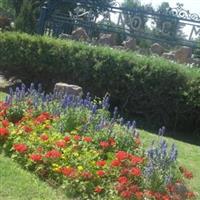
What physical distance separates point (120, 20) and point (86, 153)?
9123 mm

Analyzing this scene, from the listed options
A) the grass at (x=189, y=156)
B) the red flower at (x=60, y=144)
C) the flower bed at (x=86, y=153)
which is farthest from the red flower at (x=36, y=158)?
the grass at (x=189, y=156)

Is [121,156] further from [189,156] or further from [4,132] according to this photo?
[189,156]

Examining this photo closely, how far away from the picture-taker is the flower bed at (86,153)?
5.05 meters

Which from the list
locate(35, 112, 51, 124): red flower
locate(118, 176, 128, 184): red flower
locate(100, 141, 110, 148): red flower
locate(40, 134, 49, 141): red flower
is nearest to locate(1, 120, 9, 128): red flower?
locate(35, 112, 51, 124): red flower

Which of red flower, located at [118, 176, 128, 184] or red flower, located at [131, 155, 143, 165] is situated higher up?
red flower, located at [131, 155, 143, 165]

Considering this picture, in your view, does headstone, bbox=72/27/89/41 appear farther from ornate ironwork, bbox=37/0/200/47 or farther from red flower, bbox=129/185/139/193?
red flower, bbox=129/185/139/193

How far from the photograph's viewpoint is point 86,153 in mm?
5605

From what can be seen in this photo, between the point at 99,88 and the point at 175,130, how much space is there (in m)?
1.83

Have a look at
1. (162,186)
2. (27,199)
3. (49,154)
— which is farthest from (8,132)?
(162,186)

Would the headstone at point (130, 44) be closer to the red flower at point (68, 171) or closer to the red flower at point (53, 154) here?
the red flower at point (53, 154)

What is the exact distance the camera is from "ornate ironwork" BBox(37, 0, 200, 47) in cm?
1347

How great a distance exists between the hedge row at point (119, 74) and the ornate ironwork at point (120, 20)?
3219mm

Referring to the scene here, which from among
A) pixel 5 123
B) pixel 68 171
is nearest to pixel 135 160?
pixel 68 171

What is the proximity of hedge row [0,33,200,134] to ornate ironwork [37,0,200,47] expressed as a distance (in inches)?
127
